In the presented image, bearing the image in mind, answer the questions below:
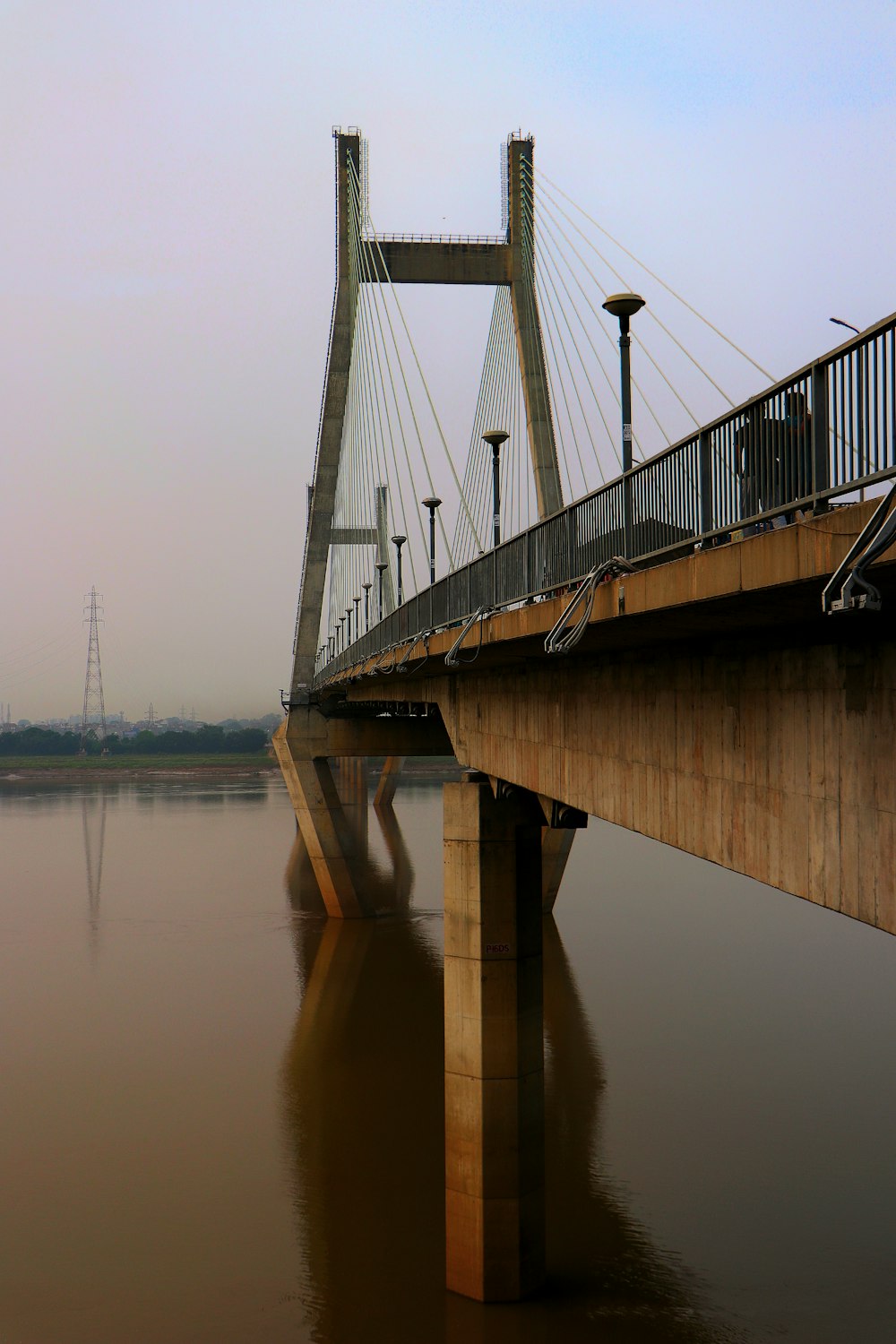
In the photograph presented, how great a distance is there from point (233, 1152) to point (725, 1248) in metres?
6.78

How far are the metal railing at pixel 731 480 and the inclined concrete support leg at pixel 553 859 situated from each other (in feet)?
63.6

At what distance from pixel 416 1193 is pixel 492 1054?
113 inches

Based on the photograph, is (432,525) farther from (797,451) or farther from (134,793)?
(134,793)

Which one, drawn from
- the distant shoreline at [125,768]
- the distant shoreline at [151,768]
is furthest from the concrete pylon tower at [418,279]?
the distant shoreline at [125,768]

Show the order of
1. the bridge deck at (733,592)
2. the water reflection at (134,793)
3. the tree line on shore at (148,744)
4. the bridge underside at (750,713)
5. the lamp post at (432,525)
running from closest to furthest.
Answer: the bridge deck at (733,592)
the bridge underside at (750,713)
the lamp post at (432,525)
the water reflection at (134,793)
the tree line on shore at (148,744)

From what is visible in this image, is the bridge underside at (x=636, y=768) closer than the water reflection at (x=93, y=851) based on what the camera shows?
Yes

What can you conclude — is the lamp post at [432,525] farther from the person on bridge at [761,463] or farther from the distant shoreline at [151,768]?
the distant shoreline at [151,768]

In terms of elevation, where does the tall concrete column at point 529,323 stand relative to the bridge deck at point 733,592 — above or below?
above

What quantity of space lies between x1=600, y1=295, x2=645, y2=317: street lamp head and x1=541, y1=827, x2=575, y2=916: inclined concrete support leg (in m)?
21.1

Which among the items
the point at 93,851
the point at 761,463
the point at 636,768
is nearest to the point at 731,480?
the point at 761,463

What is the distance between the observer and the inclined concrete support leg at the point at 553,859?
29966mm

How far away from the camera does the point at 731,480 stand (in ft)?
22.2

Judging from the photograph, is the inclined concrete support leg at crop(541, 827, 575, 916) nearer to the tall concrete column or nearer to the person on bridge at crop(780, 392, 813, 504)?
the tall concrete column

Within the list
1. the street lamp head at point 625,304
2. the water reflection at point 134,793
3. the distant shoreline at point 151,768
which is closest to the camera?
the street lamp head at point 625,304
